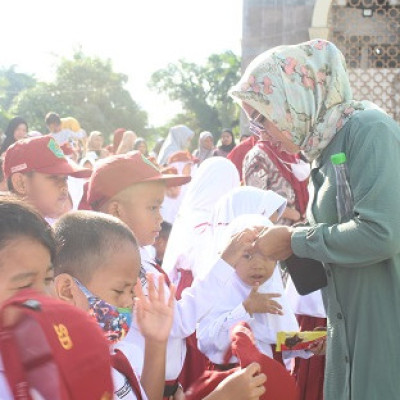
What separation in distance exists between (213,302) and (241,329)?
1.58 ft

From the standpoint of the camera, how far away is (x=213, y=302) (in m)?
3.07

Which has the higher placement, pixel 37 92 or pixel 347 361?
pixel 347 361

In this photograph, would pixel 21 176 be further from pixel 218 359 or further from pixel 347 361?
pixel 347 361

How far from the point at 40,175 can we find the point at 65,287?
1580mm

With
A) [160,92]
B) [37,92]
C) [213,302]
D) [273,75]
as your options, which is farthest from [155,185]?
[160,92]

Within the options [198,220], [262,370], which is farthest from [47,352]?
[198,220]

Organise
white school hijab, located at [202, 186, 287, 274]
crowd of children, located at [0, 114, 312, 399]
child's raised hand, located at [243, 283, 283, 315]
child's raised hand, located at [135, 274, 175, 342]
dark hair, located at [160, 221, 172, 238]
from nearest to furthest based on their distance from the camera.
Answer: crowd of children, located at [0, 114, 312, 399]
child's raised hand, located at [135, 274, 175, 342]
child's raised hand, located at [243, 283, 283, 315]
white school hijab, located at [202, 186, 287, 274]
dark hair, located at [160, 221, 172, 238]

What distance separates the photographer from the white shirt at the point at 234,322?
9.95 ft

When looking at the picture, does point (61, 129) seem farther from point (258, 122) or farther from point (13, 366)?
point (13, 366)

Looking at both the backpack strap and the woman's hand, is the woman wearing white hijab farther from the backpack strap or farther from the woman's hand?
the backpack strap

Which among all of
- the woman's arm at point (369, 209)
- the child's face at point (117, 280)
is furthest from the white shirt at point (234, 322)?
the child's face at point (117, 280)

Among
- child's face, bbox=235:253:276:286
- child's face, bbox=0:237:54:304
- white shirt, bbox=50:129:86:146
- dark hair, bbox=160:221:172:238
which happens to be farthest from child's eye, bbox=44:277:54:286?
white shirt, bbox=50:129:86:146

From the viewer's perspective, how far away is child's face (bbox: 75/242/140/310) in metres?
2.09

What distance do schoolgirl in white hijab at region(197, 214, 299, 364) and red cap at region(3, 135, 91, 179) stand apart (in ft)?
3.03
